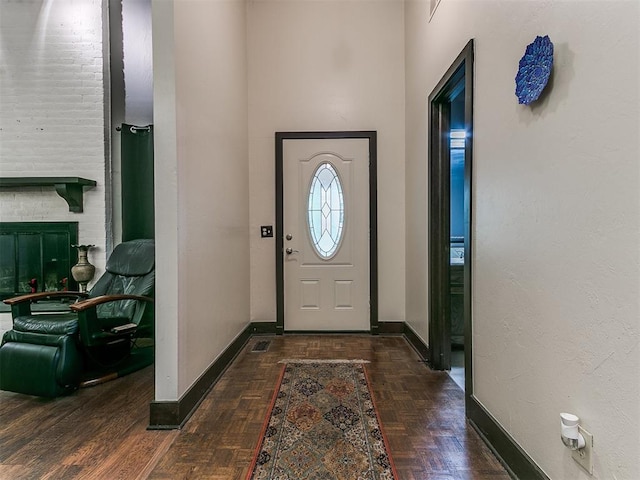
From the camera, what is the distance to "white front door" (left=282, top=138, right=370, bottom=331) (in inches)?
144

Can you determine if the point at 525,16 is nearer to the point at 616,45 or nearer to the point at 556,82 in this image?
the point at 556,82

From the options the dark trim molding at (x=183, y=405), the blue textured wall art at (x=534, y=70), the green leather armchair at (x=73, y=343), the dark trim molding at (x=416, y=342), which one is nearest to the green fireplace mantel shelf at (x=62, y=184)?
the green leather armchair at (x=73, y=343)

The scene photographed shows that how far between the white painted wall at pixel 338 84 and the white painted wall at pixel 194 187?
511 millimetres

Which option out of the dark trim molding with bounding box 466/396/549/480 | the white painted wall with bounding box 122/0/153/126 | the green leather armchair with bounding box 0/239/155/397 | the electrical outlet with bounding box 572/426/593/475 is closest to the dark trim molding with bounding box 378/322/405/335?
the dark trim molding with bounding box 466/396/549/480

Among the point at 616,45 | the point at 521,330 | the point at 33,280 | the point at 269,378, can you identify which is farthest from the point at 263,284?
the point at 616,45

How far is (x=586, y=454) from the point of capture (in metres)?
1.08

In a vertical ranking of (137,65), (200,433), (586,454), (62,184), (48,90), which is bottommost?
(200,433)

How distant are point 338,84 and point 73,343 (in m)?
3.23

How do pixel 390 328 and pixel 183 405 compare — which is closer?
pixel 183 405

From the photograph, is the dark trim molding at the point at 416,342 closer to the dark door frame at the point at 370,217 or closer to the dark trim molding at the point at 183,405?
the dark door frame at the point at 370,217

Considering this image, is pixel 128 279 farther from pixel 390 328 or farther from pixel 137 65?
pixel 390 328

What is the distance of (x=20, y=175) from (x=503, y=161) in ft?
14.5

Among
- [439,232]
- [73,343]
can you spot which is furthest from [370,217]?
[73,343]

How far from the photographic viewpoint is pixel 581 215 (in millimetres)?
1104
